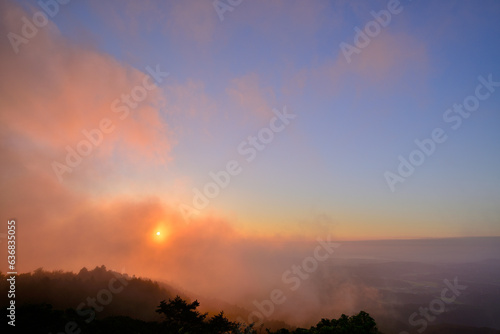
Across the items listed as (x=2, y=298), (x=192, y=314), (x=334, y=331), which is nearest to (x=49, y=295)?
(x=2, y=298)

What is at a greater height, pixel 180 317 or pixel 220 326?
pixel 180 317

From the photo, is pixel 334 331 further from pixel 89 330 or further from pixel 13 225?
pixel 13 225

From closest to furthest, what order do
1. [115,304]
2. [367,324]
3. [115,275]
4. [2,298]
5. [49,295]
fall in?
1. [367,324]
2. [2,298]
3. [49,295]
4. [115,304]
5. [115,275]

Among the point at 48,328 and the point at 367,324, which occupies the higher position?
the point at 367,324

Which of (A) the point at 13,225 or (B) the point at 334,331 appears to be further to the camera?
(A) the point at 13,225

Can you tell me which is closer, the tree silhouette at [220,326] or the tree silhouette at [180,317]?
the tree silhouette at [220,326]

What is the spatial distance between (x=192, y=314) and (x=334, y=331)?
19.6 m

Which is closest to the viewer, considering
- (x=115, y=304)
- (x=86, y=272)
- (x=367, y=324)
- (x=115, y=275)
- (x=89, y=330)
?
(x=89, y=330)

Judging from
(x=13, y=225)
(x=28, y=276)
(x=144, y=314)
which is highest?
(x=13, y=225)

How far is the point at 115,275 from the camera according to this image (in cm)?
16838

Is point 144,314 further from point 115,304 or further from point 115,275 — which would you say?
point 115,275

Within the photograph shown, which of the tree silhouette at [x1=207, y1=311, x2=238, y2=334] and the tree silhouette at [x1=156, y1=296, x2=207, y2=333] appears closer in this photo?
the tree silhouette at [x1=207, y1=311, x2=238, y2=334]

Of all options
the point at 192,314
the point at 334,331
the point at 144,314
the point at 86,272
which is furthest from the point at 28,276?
the point at 334,331

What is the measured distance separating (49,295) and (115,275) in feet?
187
